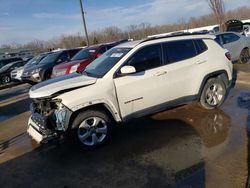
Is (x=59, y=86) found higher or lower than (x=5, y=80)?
higher

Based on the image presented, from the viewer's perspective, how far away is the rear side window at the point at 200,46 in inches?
255

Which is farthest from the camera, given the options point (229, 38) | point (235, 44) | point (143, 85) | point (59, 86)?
point (229, 38)

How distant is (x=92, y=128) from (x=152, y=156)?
48.6 inches

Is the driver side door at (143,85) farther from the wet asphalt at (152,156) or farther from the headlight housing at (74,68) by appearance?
the headlight housing at (74,68)

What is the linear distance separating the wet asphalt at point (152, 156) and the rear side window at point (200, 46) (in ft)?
4.79

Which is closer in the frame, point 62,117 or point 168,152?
point 168,152

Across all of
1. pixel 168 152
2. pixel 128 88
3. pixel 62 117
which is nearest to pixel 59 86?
pixel 62 117

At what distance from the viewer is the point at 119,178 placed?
4.16 metres

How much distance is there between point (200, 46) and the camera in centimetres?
652

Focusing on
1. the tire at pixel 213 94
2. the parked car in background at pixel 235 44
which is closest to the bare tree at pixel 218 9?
the parked car in background at pixel 235 44

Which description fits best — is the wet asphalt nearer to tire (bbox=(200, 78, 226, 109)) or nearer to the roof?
tire (bbox=(200, 78, 226, 109))

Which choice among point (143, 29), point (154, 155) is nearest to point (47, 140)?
point (154, 155)

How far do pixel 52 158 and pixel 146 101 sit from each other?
6.87ft

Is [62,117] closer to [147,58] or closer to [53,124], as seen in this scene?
[53,124]
